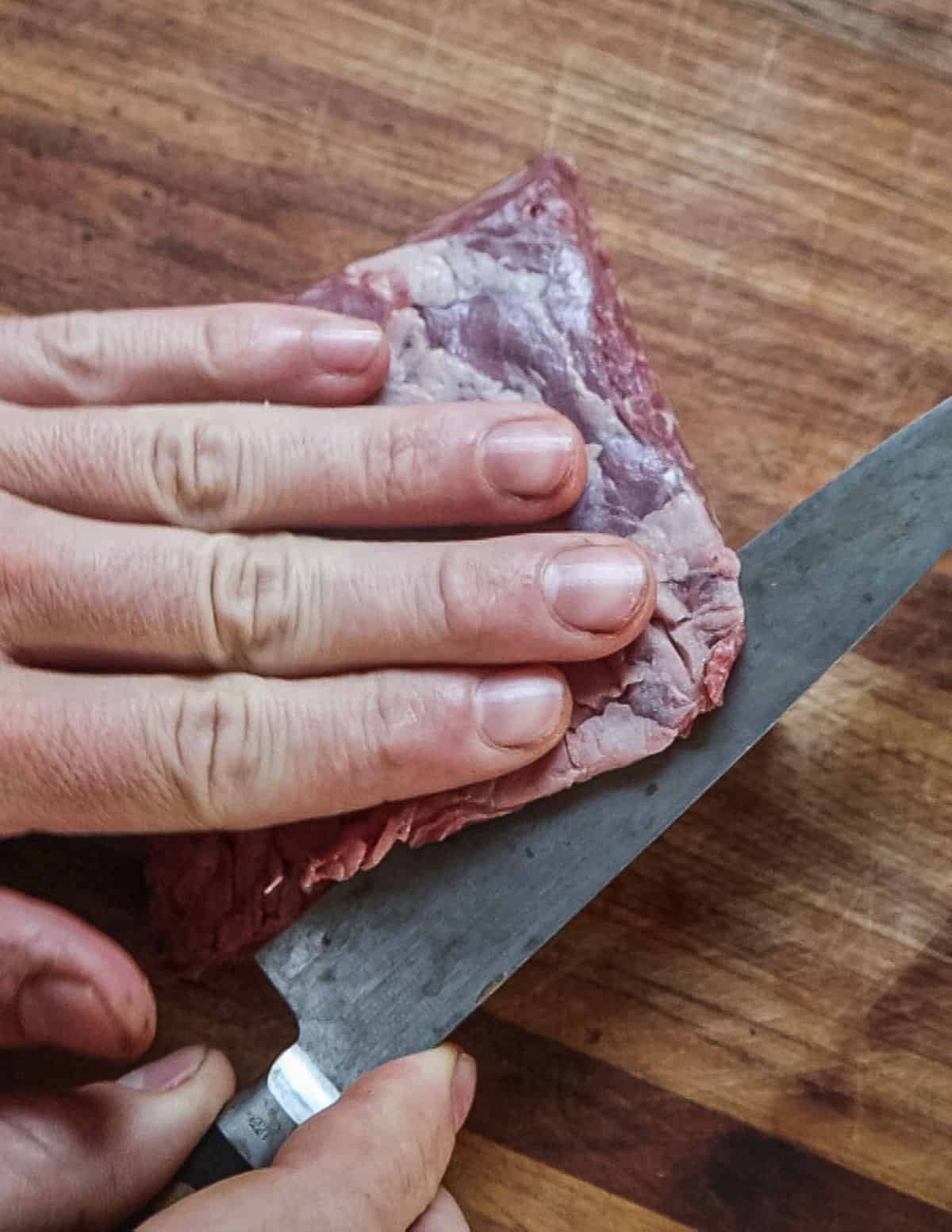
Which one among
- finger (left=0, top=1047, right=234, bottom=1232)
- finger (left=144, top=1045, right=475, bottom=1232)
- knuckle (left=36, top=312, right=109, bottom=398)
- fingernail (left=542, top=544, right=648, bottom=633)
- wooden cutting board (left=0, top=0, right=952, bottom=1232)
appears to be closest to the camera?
finger (left=144, top=1045, right=475, bottom=1232)

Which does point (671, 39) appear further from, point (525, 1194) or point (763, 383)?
point (525, 1194)

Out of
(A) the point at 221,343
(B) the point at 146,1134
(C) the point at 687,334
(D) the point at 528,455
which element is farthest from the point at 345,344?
(B) the point at 146,1134

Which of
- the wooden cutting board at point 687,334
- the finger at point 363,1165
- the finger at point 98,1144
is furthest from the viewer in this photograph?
the wooden cutting board at point 687,334

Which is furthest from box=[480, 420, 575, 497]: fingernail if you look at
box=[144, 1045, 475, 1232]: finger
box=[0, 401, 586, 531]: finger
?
box=[144, 1045, 475, 1232]: finger

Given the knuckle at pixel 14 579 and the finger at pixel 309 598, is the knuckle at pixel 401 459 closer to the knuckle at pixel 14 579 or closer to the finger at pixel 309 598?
the finger at pixel 309 598

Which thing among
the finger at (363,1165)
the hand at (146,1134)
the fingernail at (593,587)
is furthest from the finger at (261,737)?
the finger at (363,1165)

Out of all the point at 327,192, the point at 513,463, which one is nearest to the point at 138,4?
the point at 327,192

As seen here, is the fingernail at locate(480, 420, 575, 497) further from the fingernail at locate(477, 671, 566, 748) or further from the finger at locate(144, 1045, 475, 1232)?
the finger at locate(144, 1045, 475, 1232)
